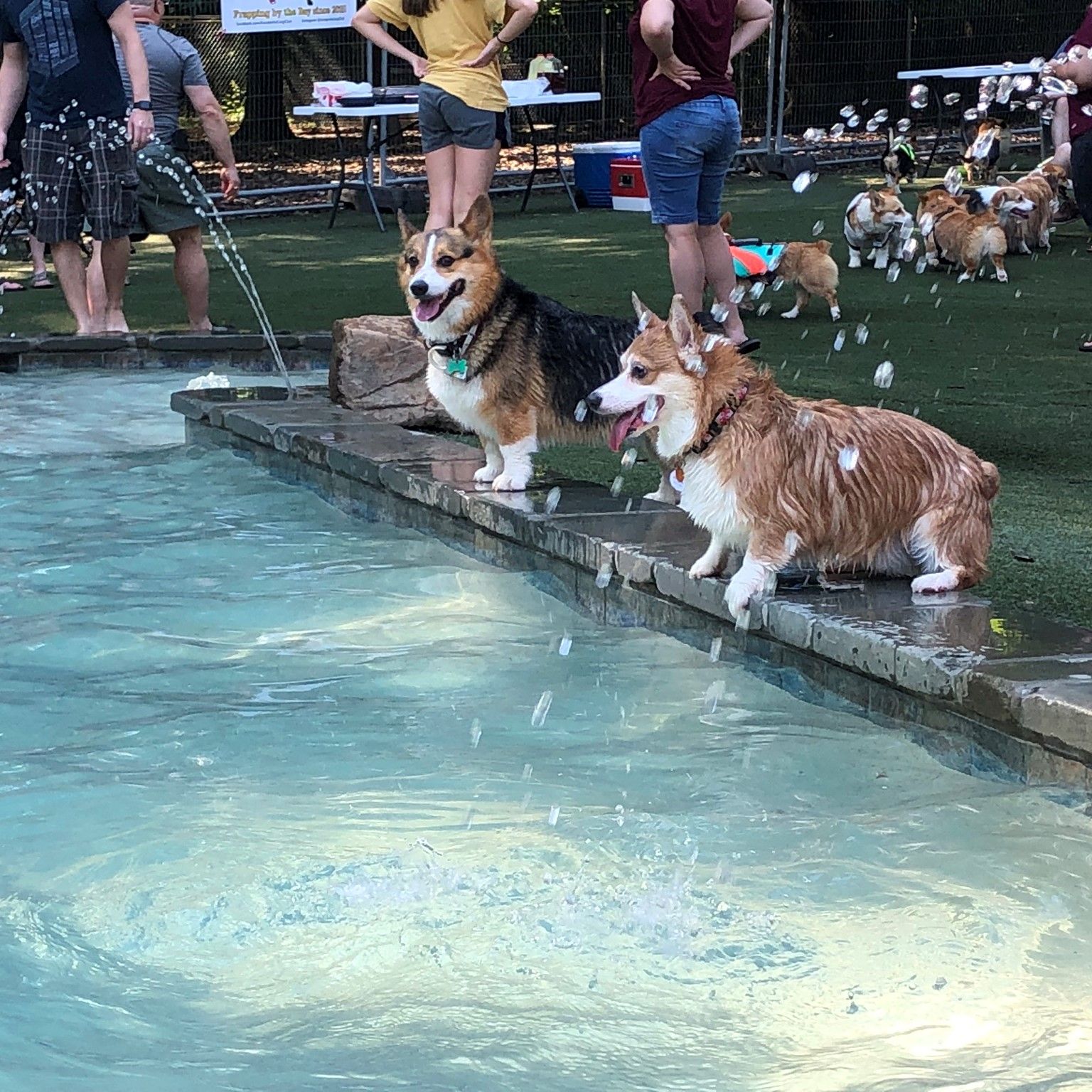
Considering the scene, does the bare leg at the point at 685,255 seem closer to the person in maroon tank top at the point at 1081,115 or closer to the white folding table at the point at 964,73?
the person in maroon tank top at the point at 1081,115

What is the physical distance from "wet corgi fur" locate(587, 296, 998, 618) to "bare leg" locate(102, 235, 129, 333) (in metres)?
5.50

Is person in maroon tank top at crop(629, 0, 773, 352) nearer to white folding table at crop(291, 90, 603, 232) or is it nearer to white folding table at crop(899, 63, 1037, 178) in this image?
white folding table at crop(899, 63, 1037, 178)

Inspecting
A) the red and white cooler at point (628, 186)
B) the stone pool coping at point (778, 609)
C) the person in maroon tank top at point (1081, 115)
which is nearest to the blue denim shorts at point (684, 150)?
the stone pool coping at point (778, 609)

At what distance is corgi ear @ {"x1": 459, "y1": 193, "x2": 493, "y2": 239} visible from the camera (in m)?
5.62

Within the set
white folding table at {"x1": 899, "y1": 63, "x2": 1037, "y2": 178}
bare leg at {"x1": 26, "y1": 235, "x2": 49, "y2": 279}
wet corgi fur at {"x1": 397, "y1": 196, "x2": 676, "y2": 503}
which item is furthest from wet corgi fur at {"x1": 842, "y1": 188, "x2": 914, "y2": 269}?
wet corgi fur at {"x1": 397, "y1": 196, "x2": 676, "y2": 503}

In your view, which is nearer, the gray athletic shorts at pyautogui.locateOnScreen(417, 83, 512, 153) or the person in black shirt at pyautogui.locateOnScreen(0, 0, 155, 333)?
the gray athletic shorts at pyautogui.locateOnScreen(417, 83, 512, 153)

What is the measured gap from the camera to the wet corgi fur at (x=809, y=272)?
9867mm

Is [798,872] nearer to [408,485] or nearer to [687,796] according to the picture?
[687,796]

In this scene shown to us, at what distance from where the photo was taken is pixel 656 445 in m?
4.31

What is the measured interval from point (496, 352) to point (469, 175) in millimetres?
2755

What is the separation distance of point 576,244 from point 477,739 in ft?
33.8

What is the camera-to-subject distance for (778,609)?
414cm

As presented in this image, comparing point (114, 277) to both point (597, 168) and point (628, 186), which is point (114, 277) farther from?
point (597, 168)

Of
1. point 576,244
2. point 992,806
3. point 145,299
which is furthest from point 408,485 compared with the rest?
point 576,244
